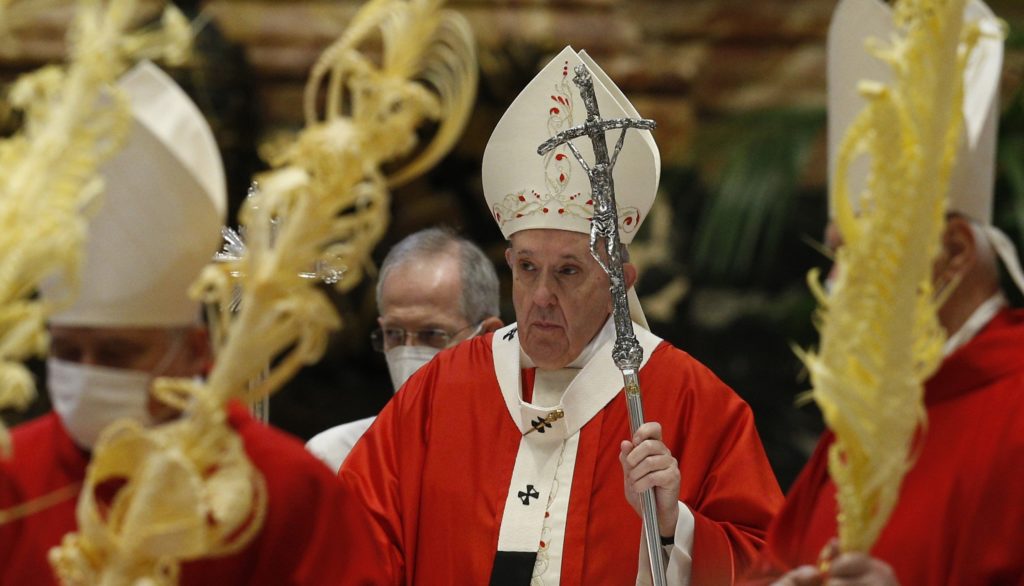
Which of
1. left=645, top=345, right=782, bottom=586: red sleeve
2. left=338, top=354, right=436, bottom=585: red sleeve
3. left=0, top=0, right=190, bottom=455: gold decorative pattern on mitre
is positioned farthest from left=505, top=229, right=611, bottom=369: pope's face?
left=0, top=0, right=190, bottom=455: gold decorative pattern on mitre

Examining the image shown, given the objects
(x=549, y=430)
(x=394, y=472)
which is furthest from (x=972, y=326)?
(x=394, y=472)

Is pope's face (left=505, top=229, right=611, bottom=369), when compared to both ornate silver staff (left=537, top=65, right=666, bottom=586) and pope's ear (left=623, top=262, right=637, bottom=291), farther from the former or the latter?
ornate silver staff (left=537, top=65, right=666, bottom=586)

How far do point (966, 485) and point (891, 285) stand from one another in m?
0.45

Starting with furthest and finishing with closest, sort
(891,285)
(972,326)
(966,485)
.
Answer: (972,326) → (966,485) → (891,285)

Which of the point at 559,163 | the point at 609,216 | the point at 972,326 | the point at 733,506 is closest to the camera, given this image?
the point at 972,326

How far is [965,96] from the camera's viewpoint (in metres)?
3.21

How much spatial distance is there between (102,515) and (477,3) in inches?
236

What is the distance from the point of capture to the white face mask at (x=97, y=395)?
309 centimetres

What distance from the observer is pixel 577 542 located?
4469 mm

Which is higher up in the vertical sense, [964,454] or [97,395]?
[97,395]

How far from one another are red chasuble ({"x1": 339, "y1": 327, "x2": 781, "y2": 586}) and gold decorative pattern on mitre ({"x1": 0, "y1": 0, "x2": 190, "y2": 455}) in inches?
63.2

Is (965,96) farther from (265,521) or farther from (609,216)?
(265,521)

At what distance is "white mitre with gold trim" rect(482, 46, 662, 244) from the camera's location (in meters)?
4.68

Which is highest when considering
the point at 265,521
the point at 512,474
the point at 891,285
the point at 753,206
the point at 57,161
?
the point at 57,161
